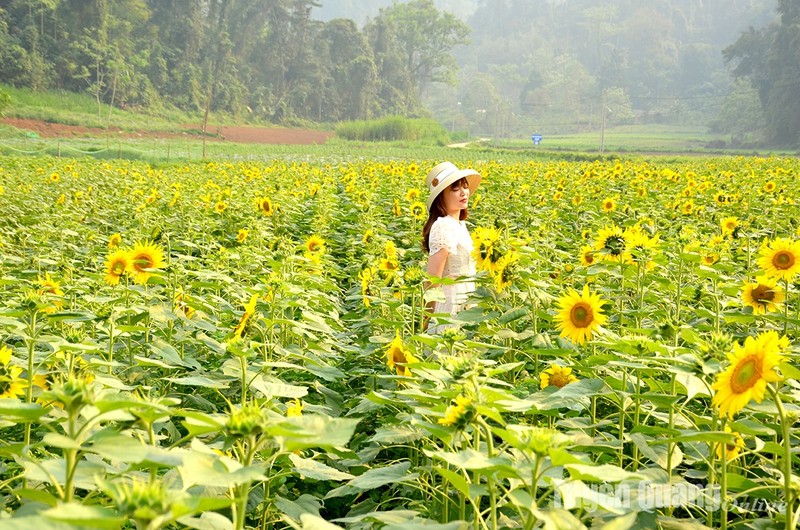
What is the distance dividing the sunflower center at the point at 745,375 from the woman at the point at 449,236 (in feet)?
6.68

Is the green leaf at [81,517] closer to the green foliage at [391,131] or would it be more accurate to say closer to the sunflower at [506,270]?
the sunflower at [506,270]

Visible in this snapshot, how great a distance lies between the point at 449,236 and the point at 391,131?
36725mm

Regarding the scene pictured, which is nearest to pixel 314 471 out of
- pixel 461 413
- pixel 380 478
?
pixel 380 478

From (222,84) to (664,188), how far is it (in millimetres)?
42467

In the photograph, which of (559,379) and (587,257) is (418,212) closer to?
(587,257)

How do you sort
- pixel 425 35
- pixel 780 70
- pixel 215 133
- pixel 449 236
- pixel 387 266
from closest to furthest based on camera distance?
pixel 387 266, pixel 449 236, pixel 215 133, pixel 780 70, pixel 425 35

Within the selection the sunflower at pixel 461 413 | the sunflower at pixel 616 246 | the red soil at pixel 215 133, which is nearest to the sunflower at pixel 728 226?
the sunflower at pixel 616 246

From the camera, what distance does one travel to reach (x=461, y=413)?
1.11 m

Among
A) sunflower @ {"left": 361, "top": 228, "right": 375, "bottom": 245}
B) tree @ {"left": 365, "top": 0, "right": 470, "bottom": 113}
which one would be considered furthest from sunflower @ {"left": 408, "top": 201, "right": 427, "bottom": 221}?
tree @ {"left": 365, "top": 0, "right": 470, "bottom": 113}

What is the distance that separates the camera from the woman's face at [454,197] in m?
3.46

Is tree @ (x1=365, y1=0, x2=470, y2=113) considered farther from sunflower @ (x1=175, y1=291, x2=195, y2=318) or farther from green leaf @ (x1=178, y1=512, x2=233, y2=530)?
green leaf @ (x1=178, y1=512, x2=233, y2=530)

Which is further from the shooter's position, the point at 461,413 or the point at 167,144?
the point at 167,144

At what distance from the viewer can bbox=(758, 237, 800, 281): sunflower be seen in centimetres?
235

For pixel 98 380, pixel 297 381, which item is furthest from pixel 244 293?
pixel 98 380
